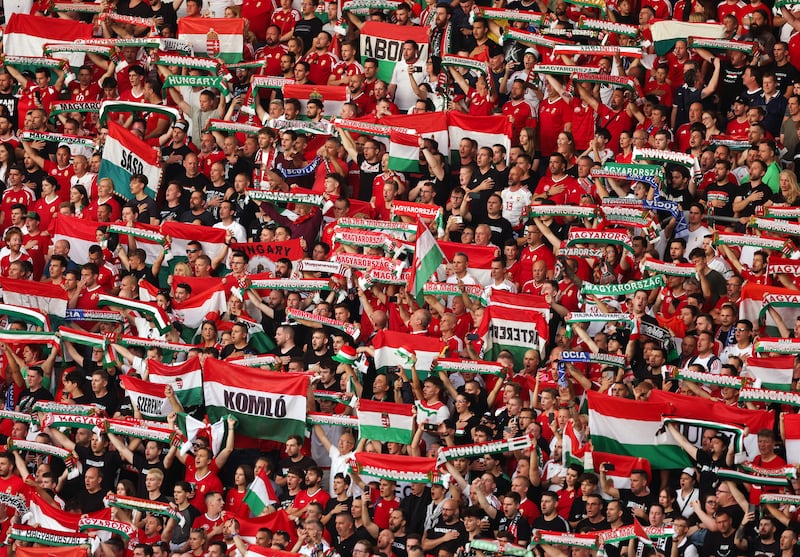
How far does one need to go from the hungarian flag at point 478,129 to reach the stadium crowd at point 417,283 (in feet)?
0.15

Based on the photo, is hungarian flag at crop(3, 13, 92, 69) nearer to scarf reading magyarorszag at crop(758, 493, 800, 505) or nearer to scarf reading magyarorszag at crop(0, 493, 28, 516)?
scarf reading magyarorszag at crop(0, 493, 28, 516)

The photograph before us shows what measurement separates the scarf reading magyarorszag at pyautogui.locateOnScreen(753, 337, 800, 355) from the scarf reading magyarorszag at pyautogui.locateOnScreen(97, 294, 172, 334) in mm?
5777

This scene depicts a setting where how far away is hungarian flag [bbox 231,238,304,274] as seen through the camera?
1975 cm

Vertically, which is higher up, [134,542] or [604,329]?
[604,329]

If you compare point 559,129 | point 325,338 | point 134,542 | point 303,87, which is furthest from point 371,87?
point 134,542

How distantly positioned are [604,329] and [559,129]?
322 cm

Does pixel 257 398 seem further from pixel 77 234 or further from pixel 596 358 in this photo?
pixel 77 234

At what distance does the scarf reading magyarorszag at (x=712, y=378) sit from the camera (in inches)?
680

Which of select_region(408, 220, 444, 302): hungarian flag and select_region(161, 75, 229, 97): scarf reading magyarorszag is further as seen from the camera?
select_region(161, 75, 229, 97): scarf reading magyarorszag

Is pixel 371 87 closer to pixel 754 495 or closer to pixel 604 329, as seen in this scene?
pixel 604 329

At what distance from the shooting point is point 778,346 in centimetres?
1758

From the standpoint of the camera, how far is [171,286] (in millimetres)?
19953

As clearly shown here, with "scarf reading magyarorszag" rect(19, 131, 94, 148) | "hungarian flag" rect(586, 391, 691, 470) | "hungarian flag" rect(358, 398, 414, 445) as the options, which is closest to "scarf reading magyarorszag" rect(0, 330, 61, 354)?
"scarf reading magyarorszag" rect(19, 131, 94, 148)

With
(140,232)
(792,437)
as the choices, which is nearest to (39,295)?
(140,232)
